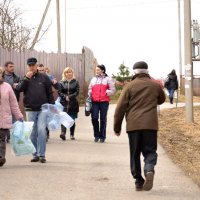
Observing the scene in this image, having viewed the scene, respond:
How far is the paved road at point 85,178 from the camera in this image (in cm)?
773

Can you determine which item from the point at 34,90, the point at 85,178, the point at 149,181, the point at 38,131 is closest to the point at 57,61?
the point at 34,90

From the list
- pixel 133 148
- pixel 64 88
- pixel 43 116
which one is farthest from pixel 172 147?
pixel 133 148

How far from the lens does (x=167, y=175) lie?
364 inches

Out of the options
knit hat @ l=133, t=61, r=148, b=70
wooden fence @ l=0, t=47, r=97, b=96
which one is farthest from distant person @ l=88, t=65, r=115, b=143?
knit hat @ l=133, t=61, r=148, b=70

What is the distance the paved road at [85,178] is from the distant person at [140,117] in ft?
1.24

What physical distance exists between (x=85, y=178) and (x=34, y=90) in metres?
2.23

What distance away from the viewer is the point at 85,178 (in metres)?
8.98

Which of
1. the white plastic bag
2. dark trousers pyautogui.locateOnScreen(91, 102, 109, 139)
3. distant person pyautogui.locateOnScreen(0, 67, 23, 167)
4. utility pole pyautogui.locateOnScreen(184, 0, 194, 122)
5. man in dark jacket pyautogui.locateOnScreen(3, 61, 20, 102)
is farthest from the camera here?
utility pole pyautogui.locateOnScreen(184, 0, 194, 122)

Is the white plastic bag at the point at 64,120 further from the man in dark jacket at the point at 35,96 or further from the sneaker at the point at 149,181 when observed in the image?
the sneaker at the point at 149,181

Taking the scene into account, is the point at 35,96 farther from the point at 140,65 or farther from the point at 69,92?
the point at 69,92

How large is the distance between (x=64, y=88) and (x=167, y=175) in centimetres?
531

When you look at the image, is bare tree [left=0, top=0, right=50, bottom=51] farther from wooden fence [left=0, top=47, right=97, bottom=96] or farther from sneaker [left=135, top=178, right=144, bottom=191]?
sneaker [left=135, top=178, right=144, bottom=191]

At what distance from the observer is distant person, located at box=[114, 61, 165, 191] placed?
26.0 ft

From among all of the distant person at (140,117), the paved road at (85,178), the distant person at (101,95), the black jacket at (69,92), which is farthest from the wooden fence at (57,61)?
the distant person at (140,117)
